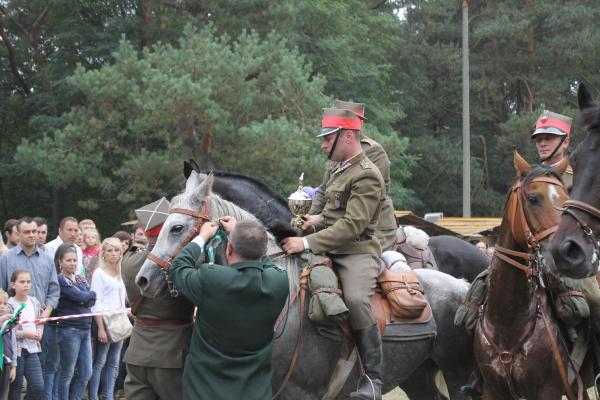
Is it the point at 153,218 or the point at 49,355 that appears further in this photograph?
the point at 49,355

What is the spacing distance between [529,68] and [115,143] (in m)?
23.8

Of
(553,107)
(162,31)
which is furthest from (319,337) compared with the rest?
(553,107)

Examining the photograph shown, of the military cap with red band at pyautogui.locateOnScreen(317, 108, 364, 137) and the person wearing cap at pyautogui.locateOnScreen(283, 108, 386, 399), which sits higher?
the military cap with red band at pyautogui.locateOnScreen(317, 108, 364, 137)

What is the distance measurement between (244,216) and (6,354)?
3789mm

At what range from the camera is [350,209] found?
22.5 feet

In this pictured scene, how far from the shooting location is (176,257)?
616 cm

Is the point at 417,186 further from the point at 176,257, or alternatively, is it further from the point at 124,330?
the point at 176,257

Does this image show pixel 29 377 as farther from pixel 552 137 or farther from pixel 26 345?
pixel 552 137

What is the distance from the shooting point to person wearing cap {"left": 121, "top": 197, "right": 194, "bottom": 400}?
666 centimetres

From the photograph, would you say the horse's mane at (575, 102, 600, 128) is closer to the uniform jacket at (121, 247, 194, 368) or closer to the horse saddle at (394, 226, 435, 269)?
the uniform jacket at (121, 247, 194, 368)

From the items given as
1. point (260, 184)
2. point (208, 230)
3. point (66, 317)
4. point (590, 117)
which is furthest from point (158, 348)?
point (66, 317)

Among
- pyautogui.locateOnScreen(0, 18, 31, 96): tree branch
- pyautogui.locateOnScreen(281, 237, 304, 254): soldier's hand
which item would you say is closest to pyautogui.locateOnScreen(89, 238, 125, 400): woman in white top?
pyautogui.locateOnScreen(281, 237, 304, 254): soldier's hand

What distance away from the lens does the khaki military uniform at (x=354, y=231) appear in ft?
22.3

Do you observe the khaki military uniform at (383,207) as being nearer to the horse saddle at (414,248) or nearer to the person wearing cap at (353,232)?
the person wearing cap at (353,232)
